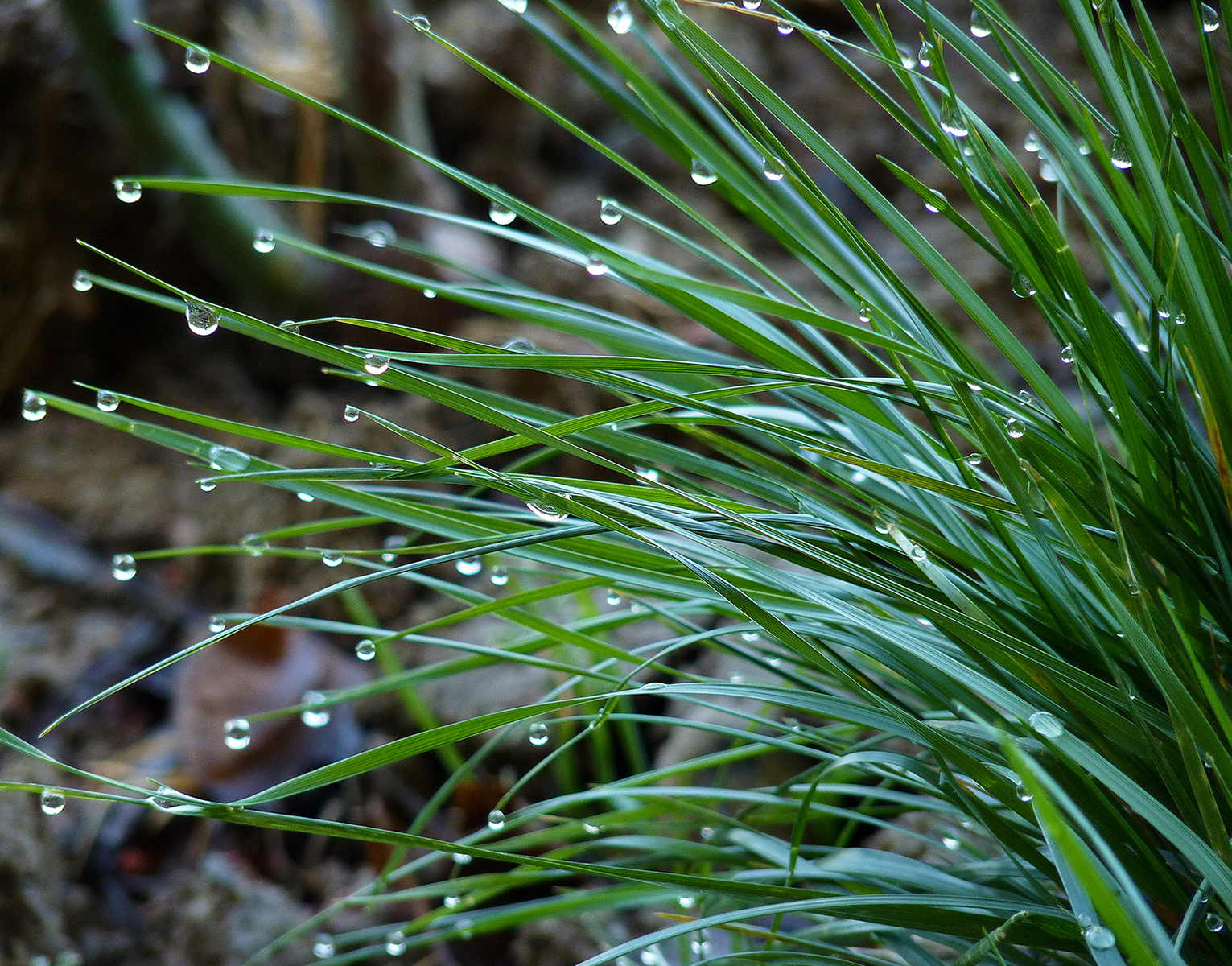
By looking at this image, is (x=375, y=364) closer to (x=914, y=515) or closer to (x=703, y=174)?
(x=703, y=174)

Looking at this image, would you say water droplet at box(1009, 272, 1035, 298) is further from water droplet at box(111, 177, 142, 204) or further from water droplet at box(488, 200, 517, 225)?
water droplet at box(111, 177, 142, 204)

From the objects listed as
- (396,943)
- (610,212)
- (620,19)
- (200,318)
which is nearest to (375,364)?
(200,318)

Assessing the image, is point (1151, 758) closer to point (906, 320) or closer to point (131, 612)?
point (906, 320)

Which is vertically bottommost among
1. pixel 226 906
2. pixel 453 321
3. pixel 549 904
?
pixel 226 906

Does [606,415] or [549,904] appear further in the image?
[549,904]

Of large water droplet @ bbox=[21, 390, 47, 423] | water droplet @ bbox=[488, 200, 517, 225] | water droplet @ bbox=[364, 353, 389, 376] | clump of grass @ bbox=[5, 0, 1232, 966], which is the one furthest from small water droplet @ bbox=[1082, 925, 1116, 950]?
large water droplet @ bbox=[21, 390, 47, 423]

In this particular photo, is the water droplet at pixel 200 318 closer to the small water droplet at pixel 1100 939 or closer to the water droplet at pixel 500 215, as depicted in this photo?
the water droplet at pixel 500 215

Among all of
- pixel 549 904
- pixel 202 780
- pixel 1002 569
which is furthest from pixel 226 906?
pixel 1002 569

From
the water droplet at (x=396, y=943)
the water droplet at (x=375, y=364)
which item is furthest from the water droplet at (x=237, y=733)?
the water droplet at (x=375, y=364)
